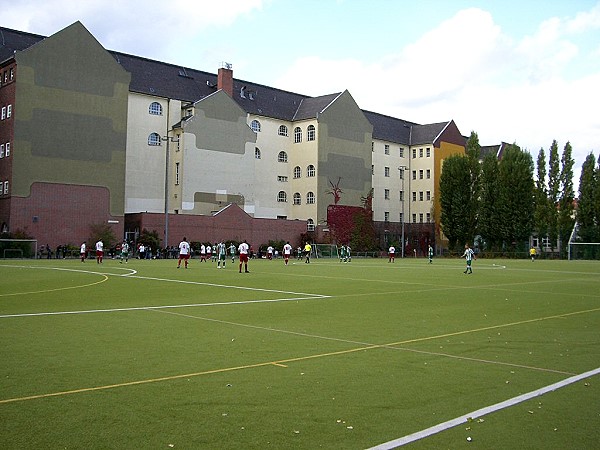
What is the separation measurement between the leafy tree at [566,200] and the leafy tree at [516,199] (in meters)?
3.96

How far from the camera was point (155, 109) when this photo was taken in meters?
72.0

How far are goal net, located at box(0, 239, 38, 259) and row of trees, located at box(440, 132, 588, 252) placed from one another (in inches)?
2187

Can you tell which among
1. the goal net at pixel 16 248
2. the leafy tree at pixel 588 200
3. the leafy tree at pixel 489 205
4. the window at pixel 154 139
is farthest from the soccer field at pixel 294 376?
the leafy tree at pixel 489 205

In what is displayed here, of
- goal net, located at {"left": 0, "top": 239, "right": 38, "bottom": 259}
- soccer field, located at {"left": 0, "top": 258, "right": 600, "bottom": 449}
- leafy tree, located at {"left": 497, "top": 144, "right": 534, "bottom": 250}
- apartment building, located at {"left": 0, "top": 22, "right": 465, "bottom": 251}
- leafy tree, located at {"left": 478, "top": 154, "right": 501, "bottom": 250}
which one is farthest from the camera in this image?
leafy tree, located at {"left": 478, "top": 154, "right": 501, "bottom": 250}

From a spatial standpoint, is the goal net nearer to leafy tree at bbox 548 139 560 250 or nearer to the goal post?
the goal post

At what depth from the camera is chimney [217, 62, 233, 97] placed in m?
77.9

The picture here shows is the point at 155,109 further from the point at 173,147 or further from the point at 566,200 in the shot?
the point at 566,200

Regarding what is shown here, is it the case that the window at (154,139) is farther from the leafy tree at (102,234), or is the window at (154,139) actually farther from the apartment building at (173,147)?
the leafy tree at (102,234)

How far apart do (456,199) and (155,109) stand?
4256 centimetres

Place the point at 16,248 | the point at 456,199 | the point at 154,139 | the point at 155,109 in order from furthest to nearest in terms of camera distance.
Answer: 1. the point at 456,199
2. the point at 155,109
3. the point at 154,139
4. the point at 16,248

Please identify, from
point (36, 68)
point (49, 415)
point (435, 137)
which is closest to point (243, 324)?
point (49, 415)

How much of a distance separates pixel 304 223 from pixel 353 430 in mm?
74230

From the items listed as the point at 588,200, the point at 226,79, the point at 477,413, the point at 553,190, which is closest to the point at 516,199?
the point at 553,190

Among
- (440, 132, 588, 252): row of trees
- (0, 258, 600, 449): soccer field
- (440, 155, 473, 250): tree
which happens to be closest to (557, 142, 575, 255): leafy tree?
(440, 132, 588, 252): row of trees
